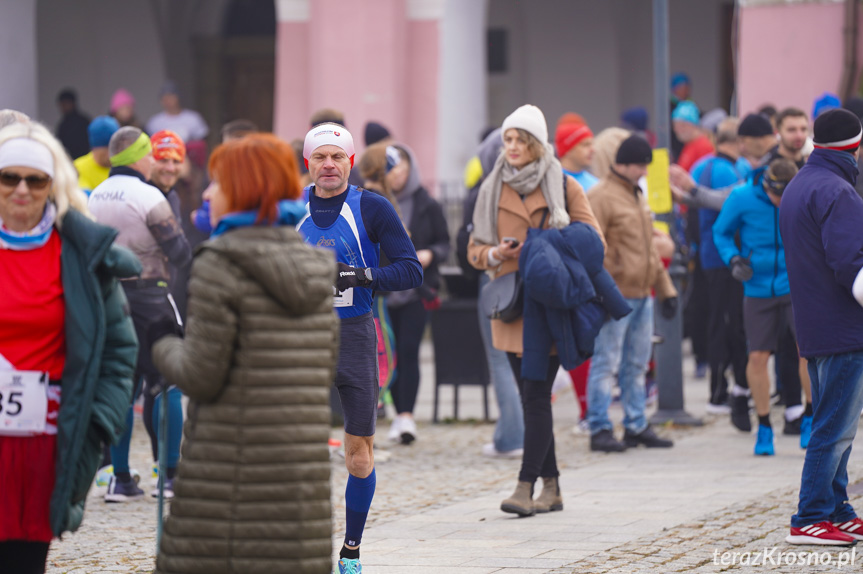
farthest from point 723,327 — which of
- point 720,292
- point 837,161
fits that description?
point 837,161

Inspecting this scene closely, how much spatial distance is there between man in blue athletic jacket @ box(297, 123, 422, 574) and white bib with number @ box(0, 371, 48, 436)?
171cm

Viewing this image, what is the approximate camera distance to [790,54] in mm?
16141

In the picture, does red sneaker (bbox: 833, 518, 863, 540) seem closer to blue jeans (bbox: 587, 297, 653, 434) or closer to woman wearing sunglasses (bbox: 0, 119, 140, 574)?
blue jeans (bbox: 587, 297, 653, 434)

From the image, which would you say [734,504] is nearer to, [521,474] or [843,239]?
[521,474]

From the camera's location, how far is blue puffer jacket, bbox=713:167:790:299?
920 centimetres

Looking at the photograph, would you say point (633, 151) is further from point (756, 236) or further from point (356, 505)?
point (356, 505)

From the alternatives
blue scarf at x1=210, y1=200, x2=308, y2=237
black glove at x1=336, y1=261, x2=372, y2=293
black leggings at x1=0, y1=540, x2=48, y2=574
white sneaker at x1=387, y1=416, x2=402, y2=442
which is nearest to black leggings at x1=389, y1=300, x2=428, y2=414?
white sneaker at x1=387, y1=416, x2=402, y2=442

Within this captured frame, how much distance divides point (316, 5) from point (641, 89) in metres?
6.89

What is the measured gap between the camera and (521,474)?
7301mm

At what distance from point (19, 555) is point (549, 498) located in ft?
12.2

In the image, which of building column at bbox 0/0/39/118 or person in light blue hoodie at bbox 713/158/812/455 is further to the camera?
building column at bbox 0/0/39/118

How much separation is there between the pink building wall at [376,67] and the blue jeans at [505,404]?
27.5ft

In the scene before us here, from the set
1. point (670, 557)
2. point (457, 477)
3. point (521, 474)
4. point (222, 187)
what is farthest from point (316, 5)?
point (222, 187)

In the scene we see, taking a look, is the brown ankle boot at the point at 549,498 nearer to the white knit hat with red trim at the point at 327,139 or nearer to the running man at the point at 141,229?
the running man at the point at 141,229
